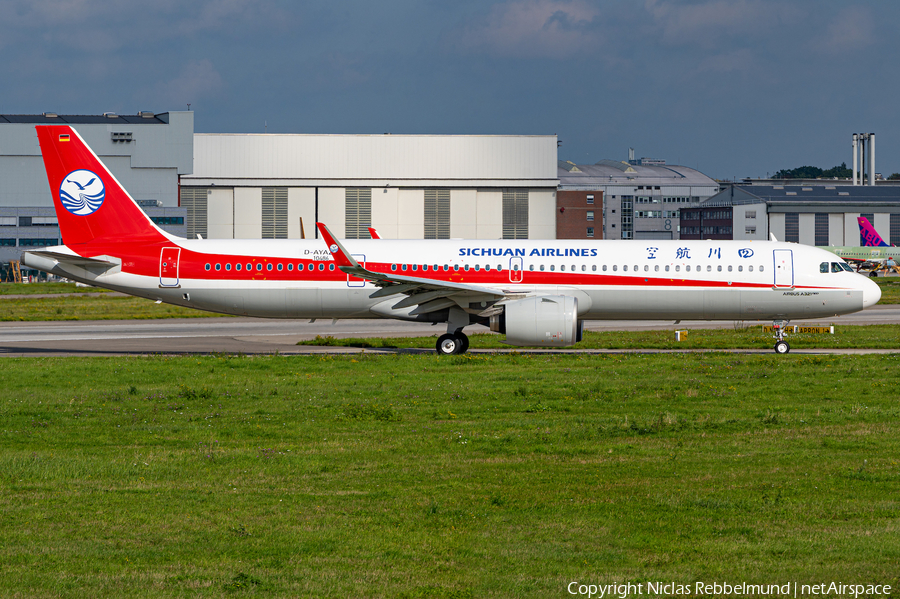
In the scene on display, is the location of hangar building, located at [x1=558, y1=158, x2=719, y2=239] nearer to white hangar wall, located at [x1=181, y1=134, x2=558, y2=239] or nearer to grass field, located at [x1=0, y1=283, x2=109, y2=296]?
white hangar wall, located at [x1=181, y1=134, x2=558, y2=239]

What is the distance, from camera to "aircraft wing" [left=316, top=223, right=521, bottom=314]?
98.7 ft

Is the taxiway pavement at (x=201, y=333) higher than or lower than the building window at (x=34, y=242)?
lower

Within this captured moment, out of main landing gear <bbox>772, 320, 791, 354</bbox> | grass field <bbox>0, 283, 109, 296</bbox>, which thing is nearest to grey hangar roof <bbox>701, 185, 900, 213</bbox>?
grass field <bbox>0, 283, 109, 296</bbox>

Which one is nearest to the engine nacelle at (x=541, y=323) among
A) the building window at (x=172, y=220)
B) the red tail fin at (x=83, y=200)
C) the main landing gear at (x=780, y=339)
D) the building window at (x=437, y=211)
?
the main landing gear at (x=780, y=339)

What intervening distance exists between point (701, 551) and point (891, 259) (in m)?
114

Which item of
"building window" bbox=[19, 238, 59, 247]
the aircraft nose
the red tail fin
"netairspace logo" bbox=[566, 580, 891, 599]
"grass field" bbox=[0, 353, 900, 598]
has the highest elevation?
"building window" bbox=[19, 238, 59, 247]

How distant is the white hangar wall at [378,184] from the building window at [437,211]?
0.11m

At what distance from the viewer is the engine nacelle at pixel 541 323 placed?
30.0 m

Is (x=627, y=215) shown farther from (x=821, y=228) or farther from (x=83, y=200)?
(x=83, y=200)

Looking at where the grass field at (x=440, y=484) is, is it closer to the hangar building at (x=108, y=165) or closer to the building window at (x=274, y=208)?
the building window at (x=274, y=208)

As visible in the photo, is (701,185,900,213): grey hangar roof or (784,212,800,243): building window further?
(784,212,800,243): building window

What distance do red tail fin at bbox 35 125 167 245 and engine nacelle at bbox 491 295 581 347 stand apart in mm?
13370

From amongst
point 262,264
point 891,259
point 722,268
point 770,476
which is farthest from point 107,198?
point 891,259

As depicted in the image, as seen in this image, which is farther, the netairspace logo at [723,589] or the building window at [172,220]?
the building window at [172,220]
